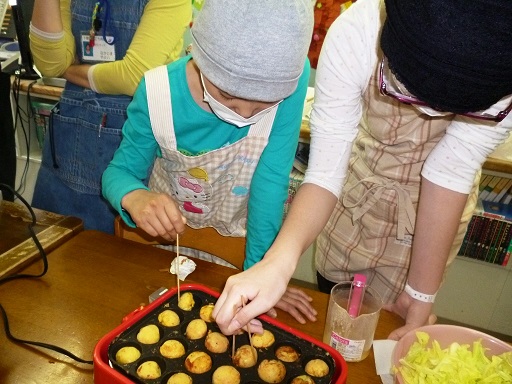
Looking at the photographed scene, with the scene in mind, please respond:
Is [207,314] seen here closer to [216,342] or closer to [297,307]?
[216,342]

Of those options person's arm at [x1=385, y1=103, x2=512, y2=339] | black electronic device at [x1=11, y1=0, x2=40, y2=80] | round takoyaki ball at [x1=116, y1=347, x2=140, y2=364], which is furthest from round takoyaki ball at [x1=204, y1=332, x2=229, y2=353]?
black electronic device at [x1=11, y1=0, x2=40, y2=80]

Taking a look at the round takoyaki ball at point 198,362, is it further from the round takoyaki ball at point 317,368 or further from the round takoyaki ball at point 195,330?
the round takoyaki ball at point 317,368

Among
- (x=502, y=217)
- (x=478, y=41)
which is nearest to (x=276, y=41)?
(x=478, y=41)

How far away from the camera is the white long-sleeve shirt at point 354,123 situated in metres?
0.91

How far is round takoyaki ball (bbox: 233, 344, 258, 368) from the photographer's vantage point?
0.77m

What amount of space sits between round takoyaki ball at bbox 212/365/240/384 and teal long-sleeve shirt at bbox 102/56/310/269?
467 millimetres

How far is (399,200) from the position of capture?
1.11 meters

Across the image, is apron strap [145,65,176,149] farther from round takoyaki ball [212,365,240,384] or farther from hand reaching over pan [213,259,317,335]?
round takoyaki ball [212,365,240,384]

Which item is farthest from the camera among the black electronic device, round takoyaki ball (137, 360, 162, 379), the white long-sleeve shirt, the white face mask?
the black electronic device

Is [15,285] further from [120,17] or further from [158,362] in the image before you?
[120,17]

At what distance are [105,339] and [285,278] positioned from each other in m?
0.32

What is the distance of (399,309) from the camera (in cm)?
103

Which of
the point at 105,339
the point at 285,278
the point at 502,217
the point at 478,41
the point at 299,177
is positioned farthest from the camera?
the point at 299,177

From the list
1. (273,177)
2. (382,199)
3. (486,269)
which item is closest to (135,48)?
(273,177)
